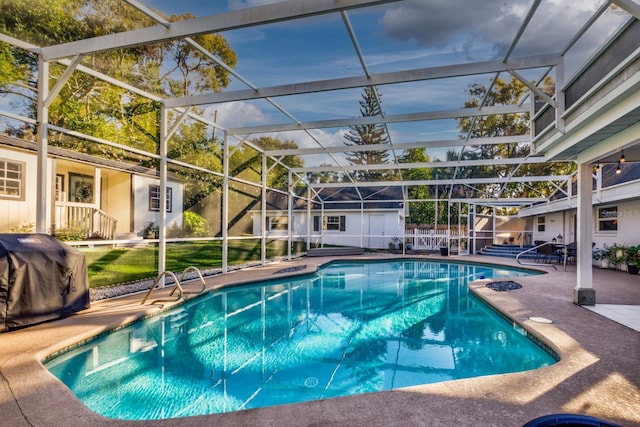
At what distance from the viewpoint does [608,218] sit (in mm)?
12766

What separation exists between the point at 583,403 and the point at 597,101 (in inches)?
135

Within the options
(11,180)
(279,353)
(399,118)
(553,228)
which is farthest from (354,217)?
(11,180)

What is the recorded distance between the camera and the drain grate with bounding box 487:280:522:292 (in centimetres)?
825

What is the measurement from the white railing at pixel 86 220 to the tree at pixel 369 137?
5691 millimetres

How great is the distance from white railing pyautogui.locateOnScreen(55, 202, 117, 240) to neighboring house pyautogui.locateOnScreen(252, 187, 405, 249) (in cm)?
1185

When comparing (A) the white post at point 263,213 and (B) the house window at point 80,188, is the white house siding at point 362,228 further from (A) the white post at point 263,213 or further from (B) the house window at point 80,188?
(B) the house window at point 80,188

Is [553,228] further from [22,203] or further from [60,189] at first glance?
[22,203]

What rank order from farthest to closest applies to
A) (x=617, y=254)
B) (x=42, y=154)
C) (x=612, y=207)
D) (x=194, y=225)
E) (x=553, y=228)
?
(x=553, y=228) → (x=612, y=207) → (x=617, y=254) → (x=194, y=225) → (x=42, y=154)

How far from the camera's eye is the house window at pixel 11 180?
16.9ft

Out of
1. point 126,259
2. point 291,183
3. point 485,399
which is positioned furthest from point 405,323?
point 291,183

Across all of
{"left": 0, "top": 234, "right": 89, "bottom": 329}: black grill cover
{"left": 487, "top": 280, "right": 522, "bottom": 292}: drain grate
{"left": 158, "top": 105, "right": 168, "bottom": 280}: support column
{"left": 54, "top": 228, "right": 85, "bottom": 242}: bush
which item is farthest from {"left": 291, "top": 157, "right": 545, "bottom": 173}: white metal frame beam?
{"left": 0, "top": 234, "right": 89, "bottom": 329}: black grill cover

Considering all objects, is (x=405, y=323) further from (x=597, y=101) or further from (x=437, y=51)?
(x=437, y=51)

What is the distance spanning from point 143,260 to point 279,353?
173 inches

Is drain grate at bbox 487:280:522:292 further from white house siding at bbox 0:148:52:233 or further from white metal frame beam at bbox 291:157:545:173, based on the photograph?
white house siding at bbox 0:148:52:233
